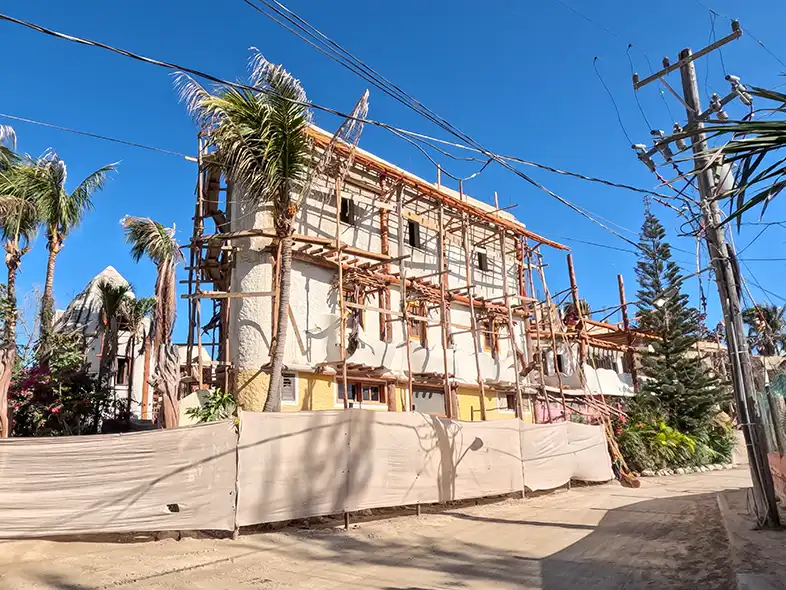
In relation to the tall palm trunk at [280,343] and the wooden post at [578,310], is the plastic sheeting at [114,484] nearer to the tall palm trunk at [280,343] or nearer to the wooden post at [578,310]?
the tall palm trunk at [280,343]

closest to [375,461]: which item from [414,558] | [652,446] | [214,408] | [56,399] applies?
[414,558]

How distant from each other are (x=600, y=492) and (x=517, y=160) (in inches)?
401

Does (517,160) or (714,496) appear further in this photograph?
(714,496)

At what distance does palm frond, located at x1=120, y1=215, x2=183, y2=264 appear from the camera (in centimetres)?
2448

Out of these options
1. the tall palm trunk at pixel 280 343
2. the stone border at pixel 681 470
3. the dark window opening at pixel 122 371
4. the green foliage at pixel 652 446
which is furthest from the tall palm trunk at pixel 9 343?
the green foliage at pixel 652 446

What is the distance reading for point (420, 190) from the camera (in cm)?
1881

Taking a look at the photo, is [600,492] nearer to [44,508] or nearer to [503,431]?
[503,431]

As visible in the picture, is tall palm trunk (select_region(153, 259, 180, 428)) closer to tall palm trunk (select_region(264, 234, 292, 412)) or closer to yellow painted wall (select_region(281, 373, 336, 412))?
tall palm trunk (select_region(264, 234, 292, 412))

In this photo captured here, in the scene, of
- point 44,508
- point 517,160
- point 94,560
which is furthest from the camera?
point 517,160

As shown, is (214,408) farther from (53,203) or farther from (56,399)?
(53,203)

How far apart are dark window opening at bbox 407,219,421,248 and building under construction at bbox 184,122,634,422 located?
0.16ft

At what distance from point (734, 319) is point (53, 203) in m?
19.3

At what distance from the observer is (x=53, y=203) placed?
1869 cm

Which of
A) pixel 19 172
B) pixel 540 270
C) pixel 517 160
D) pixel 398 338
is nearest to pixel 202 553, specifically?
pixel 517 160
